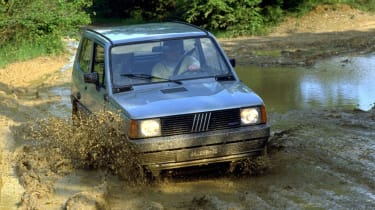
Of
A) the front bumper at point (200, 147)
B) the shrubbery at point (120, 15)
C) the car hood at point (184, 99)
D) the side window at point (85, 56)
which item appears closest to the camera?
the front bumper at point (200, 147)

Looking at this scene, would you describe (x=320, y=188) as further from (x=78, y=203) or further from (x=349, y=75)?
(x=349, y=75)

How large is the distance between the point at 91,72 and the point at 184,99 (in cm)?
220

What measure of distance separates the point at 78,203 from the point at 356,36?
18599 millimetres

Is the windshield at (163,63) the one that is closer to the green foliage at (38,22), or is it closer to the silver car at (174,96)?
the silver car at (174,96)

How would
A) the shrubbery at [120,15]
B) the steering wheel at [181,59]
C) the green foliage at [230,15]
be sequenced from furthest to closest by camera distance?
the green foliage at [230,15] < the shrubbery at [120,15] < the steering wheel at [181,59]

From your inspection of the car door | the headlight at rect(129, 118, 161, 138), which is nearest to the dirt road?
the car door

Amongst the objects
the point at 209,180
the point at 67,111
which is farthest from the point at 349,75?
the point at 209,180

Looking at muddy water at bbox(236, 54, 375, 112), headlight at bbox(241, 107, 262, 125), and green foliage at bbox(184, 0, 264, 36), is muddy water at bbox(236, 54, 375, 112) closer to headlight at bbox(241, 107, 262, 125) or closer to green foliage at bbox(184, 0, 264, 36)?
headlight at bbox(241, 107, 262, 125)

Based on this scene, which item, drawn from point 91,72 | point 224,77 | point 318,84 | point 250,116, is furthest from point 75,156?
point 318,84

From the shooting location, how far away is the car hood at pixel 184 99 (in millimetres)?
7168

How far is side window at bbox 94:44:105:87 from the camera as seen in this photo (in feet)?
27.8

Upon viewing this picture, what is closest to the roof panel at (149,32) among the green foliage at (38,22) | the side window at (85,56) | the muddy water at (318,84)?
the side window at (85,56)

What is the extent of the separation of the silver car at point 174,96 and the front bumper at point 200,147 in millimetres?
10

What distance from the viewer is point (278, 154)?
28.5 ft
